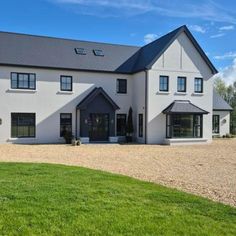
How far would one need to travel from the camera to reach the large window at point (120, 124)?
2684 centimetres

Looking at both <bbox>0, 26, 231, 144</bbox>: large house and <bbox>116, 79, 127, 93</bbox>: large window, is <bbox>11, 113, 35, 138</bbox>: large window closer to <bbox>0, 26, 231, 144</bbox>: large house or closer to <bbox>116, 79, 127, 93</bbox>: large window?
<bbox>0, 26, 231, 144</bbox>: large house

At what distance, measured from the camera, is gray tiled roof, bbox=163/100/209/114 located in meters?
25.2

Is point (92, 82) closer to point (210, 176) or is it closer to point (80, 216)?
point (210, 176)

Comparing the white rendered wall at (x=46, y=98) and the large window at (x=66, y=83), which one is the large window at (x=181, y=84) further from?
the large window at (x=66, y=83)

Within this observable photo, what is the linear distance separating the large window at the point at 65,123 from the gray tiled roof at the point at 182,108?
303 inches

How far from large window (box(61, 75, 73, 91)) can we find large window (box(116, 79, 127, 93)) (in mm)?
4153

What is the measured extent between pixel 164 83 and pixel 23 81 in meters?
11.2

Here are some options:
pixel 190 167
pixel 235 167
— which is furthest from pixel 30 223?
pixel 235 167

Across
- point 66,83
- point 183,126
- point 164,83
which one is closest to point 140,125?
point 183,126

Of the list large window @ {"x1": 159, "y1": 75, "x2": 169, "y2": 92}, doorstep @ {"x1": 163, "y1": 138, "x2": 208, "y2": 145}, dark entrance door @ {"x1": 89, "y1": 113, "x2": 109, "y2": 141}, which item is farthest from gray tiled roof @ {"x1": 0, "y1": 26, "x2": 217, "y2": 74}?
doorstep @ {"x1": 163, "y1": 138, "x2": 208, "y2": 145}

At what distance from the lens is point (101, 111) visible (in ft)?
82.9

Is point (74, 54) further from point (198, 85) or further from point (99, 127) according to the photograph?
point (198, 85)

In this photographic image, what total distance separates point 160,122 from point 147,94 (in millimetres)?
2569

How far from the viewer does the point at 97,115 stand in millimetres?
25641
